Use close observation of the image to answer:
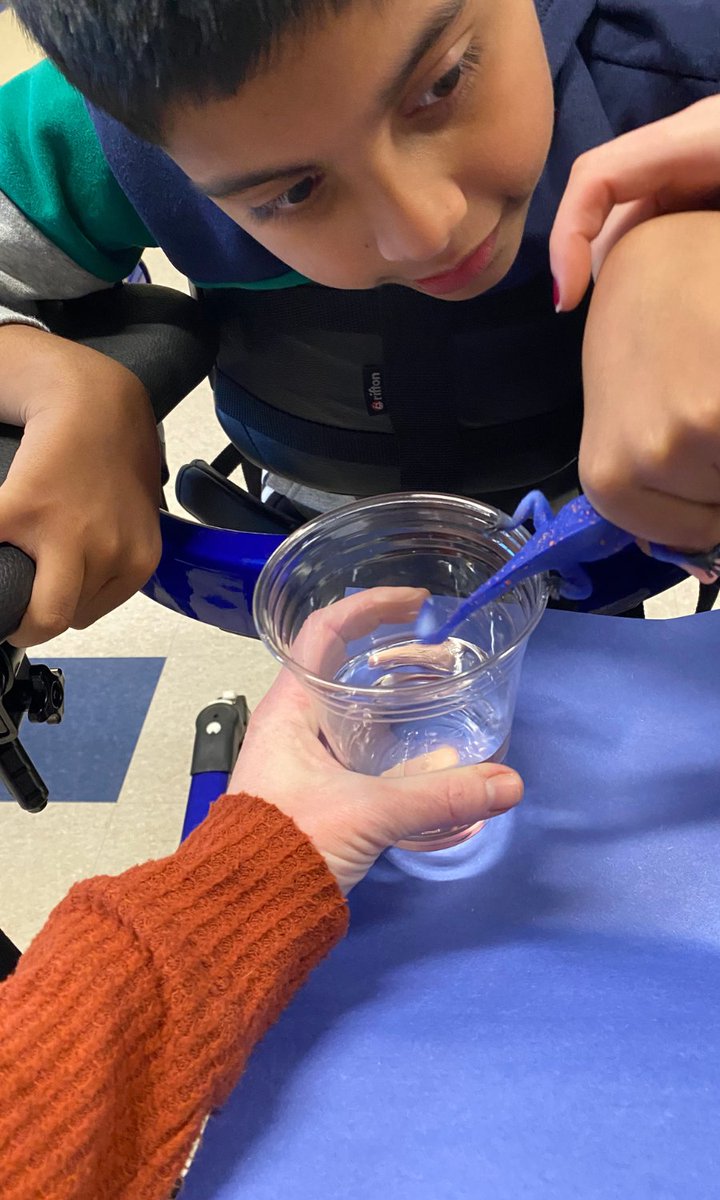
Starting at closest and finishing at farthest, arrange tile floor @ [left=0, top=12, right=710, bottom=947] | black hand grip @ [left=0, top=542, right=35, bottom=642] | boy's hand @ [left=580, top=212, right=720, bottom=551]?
boy's hand @ [left=580, top=212, right=720, bottom=551]
black hand grip @ [left=0, top=542, right=35, bottom=642]
tile floor @ [left=0, top=12, right=710, bottom=947]

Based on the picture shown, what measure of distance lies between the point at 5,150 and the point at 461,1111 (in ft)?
2.26

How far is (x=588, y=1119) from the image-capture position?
0.45m

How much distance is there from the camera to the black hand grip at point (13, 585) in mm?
531

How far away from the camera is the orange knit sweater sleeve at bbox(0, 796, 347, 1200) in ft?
1.42

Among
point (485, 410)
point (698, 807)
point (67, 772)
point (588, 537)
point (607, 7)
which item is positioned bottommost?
point (67, 772)

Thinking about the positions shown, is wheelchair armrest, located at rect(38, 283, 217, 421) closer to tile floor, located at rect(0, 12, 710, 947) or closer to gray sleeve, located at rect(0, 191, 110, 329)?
gray sleeve, located at rect(0, 191, 110, 329)

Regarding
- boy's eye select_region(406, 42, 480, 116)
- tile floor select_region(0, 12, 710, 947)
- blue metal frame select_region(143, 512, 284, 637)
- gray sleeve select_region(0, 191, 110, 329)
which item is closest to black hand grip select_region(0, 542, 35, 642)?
blue metal frame select_region(143, 512, 284, 637)

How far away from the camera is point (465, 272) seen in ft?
1.86

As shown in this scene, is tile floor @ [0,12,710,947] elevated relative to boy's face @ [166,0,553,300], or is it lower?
lower

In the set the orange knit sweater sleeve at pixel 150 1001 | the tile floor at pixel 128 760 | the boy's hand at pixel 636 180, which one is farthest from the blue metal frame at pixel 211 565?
the tile floor at pixel 128 760

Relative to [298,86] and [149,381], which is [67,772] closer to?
[149,381]

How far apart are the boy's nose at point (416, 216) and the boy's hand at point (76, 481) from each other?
0.23 meters

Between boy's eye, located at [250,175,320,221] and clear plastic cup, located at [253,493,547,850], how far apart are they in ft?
0.72

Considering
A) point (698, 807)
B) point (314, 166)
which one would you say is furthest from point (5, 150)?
point (698, 807)
